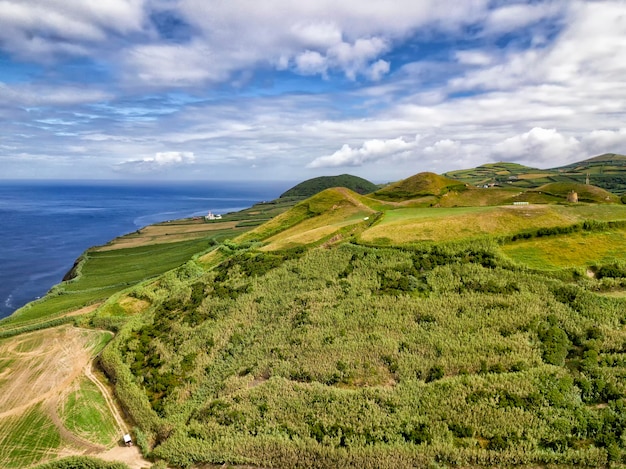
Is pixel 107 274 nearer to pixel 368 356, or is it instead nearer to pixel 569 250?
pixel 368 356

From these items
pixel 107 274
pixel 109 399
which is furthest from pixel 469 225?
pixel 107 274

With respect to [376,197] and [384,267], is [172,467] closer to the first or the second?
[384,267]

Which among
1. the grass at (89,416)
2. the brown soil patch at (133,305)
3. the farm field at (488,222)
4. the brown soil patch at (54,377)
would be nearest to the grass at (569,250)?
the farm field at (488,222)

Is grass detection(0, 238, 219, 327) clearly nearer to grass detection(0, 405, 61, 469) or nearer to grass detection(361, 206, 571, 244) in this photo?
grass detection(0, 405, 61, 469)

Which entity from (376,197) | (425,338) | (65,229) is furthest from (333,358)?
(65,229)

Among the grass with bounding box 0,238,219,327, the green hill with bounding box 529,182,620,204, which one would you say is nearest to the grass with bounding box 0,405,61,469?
the grass with bounding box 0,238,219,327

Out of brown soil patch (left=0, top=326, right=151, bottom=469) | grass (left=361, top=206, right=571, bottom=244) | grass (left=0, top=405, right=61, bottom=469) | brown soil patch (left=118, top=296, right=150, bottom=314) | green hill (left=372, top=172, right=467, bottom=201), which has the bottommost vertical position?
grass (left=0, top=405, right=61, bottom=469)
